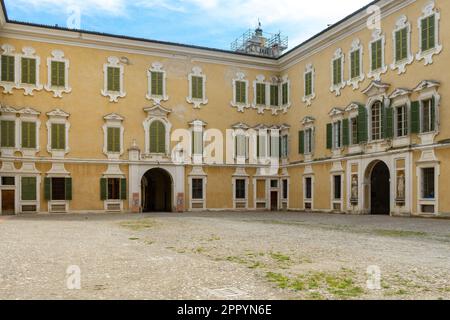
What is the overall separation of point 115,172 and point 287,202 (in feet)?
40.5

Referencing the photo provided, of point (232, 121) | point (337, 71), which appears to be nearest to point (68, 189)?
point (232, 121)

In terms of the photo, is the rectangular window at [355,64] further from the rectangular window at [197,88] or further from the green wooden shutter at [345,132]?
the rectangular window at [197,88]

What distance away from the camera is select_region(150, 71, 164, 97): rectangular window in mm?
31922

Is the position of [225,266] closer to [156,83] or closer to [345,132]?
[345,132]

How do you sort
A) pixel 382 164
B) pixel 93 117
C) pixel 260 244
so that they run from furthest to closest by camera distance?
pixel 93 117 < pixel 382 164 < pixel 260 244

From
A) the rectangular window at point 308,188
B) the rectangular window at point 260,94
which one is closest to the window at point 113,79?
the rectangular window at point 260,94

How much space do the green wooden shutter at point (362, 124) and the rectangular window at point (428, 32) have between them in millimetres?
4945

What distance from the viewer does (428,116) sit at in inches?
903

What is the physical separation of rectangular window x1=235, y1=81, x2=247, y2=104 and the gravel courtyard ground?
21053 mm

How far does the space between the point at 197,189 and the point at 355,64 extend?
13.1m

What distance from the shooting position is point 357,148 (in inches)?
1082
